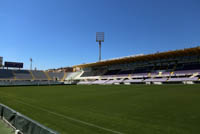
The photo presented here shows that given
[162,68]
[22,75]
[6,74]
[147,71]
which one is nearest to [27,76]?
[22,75]

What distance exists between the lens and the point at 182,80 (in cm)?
3475

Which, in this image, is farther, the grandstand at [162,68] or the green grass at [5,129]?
the grandstand at [162,68]

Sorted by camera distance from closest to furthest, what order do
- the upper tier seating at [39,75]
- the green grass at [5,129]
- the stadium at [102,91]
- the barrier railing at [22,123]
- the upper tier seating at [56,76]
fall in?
the barrier railing at [22,123]
the green grass at [5,129]
the stadium at [102,91]
the upper tier seating at [39,75]
the upper tier seating at [56,76]

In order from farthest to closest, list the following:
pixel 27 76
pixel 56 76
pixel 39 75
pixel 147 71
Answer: pixel 56 76
pixel 39 75
pixel 27 76
pixel 147 71

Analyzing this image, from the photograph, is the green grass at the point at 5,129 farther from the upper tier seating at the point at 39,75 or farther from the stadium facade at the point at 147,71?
the upper tier seating at the point at 39,75

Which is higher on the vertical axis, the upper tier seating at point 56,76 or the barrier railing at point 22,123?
the upper tier seating at point 56,76

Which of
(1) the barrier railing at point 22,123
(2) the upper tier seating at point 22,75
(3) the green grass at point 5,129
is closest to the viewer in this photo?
(1) the barrier railing at point 22,123

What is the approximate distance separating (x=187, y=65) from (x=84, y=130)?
42.5m

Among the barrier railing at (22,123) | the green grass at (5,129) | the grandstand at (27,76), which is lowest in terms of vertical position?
the green grass at (5,129)

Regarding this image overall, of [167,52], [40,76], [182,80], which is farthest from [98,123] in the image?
[40,76]

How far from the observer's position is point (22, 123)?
527cm

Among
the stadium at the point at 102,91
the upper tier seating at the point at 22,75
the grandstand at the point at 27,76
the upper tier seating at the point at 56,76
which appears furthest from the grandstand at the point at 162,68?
the upper tier seating at the point at 22,75

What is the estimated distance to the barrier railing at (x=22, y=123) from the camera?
409 centimetres

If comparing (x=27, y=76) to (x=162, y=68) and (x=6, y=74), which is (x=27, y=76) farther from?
(x=162, y=68)
